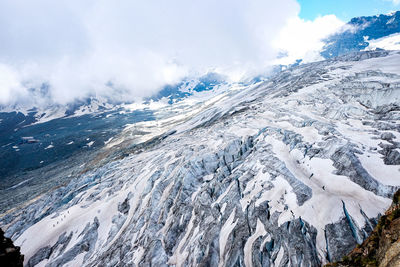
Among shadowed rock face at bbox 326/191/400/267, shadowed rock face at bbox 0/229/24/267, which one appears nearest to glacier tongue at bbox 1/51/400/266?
shadowed rock face at bbox 326/191/400/267

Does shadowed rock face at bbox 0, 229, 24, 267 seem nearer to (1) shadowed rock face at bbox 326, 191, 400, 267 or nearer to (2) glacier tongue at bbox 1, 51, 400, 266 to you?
(2) glacier tongue at bbox 1, 51, 400, 266

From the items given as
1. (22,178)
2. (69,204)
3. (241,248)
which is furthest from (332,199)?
(22,178)

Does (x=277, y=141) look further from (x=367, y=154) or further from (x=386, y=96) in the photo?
(x=386, y=96)

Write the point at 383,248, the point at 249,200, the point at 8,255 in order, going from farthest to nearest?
the point at 249,200
the point at 8,255
the point at 383,248

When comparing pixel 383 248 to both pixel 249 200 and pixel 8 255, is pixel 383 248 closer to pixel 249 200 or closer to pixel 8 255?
pixel 249 200

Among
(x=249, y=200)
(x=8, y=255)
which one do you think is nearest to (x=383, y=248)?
(x=249, y=200)

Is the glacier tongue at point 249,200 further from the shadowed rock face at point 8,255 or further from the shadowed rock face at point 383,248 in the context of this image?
the shadowed rock face at point 8,255
